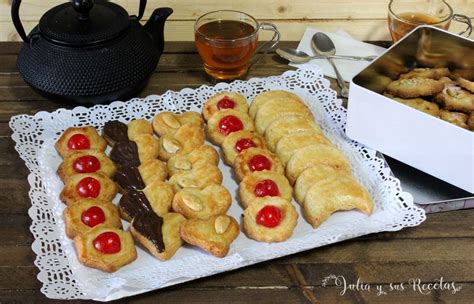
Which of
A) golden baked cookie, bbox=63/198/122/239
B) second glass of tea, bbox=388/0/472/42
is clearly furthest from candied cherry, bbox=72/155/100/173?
second glass of tea, bbox=388/0/472/42

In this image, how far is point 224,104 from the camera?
1.51m

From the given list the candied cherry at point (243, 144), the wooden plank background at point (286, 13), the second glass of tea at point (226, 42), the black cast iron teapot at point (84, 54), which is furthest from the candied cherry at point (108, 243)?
the wooden plank background at point (286, 13)

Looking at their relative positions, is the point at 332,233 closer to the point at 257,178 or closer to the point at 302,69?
the point at 257,178

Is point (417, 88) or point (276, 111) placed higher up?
point (417, 88)

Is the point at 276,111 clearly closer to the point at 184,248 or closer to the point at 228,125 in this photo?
the point at 228,125

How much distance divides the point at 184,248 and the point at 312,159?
33 centimetres

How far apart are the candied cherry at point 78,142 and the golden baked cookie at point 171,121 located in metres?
0.16

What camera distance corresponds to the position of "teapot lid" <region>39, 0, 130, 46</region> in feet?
4.80

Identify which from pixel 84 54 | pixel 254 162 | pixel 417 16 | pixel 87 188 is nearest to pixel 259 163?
pixel 254 162

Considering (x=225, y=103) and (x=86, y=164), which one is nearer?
(x=86, y=164)

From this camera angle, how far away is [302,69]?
1688mm

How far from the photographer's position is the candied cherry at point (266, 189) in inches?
49.7

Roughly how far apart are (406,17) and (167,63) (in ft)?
2.17

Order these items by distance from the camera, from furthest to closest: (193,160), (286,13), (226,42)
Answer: (286,13) → (226,42) → (193,160)
